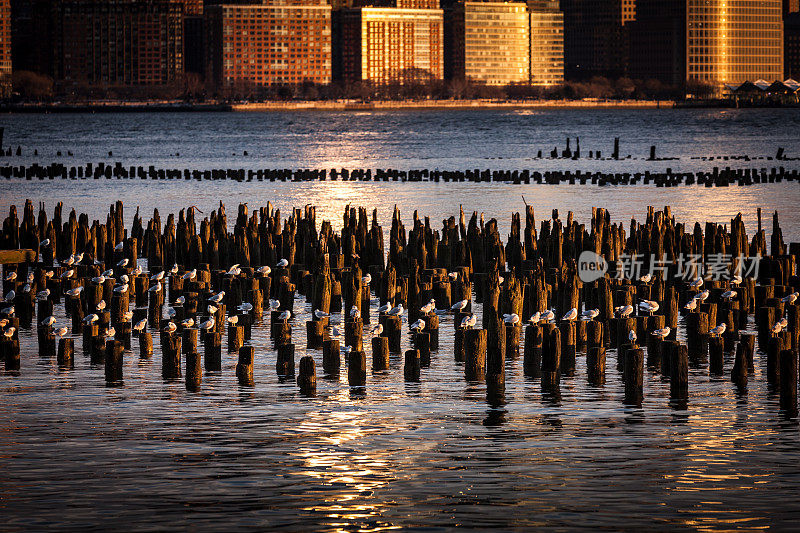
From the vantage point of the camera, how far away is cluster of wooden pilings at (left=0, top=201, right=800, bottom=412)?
23.5 metres

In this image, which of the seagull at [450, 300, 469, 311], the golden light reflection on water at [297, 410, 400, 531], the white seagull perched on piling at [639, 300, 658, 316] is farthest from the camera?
the seagull at [450, 300, 469, 311]

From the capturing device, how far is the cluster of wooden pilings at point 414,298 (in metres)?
23.5

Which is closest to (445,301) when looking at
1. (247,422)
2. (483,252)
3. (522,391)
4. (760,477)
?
(483,252)

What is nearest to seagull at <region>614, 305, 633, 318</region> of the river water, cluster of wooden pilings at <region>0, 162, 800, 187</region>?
the river water

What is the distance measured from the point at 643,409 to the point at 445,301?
9.68 meters

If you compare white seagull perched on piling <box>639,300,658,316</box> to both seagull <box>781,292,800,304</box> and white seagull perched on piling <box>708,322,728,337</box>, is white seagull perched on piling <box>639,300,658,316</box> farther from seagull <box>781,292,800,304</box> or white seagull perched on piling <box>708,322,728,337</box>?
seagull <box>781,292,800,304</box>

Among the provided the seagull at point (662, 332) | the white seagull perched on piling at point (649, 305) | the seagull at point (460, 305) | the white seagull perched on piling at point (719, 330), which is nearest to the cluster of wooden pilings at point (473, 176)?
the seagull at point (460, 305)

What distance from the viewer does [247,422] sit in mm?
20891

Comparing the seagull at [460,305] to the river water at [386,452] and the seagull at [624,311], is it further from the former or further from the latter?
the seagull at [624,311]

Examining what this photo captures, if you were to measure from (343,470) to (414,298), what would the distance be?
1129 centimetres

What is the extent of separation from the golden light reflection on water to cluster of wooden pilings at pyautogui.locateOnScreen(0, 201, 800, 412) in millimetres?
1929

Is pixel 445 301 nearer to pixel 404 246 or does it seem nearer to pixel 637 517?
pixel 404 246

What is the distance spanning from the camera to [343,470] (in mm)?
18516

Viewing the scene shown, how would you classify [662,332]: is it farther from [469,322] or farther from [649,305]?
[469,322]
